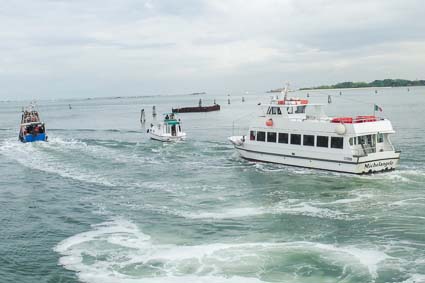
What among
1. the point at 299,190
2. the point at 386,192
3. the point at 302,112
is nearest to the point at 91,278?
the point at 299,190

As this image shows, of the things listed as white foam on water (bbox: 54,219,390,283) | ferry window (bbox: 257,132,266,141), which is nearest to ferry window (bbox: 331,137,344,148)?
ferry window (bbox: 257,132,266,141)

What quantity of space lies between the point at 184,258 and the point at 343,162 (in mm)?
18523

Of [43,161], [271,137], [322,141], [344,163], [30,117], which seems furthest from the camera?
[30,117]

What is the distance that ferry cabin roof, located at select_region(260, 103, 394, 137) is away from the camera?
33.3 m

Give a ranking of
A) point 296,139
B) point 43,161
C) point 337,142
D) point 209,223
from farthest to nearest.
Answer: point 43,161 → point 296,139 → point 337,142 → point 209,223

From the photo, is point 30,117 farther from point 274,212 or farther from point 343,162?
point 274,212

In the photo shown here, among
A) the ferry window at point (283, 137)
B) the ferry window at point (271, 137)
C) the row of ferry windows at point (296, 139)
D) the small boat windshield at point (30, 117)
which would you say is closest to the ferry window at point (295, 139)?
the row of ferry windows at point (296, 139)

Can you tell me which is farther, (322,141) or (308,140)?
(308,140)

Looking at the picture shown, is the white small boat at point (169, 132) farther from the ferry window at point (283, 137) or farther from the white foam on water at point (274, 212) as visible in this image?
the white foam on water at point (274, 212)

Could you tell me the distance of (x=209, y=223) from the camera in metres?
22.9

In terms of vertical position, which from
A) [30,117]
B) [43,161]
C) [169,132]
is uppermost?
[30,117]

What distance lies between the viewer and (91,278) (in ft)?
54.9

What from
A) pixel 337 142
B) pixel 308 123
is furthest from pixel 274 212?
pixel 308 123

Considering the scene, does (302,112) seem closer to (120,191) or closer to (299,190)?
(299,190)
